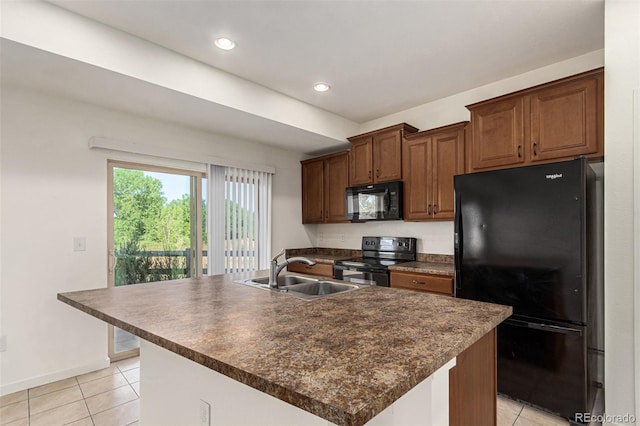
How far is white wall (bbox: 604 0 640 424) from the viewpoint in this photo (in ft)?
5.96

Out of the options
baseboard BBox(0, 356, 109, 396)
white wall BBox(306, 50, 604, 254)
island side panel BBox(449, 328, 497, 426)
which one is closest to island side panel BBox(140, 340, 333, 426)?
island side panel BBox(449, 328, 497, 426)

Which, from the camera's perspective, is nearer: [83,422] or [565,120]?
[83,422]

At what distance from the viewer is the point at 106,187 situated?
3059 millimetres

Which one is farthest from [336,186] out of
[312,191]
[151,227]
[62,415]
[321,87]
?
[62,415]

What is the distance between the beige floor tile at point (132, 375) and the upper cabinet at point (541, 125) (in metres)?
3.43

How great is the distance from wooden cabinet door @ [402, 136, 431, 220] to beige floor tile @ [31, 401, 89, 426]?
3173 mm

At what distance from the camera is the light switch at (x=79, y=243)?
286 centimetres

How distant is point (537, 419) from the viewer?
2.15 metres

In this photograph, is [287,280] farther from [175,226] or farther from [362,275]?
[175,226]

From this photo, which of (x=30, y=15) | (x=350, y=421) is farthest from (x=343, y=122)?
(x=350, y=421)

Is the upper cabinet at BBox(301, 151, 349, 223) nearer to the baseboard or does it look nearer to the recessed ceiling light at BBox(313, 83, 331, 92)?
the recessed ceiling light at BBox(313, 83, 331, 92)

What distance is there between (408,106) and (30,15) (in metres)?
3.25

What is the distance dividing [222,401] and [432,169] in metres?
2.79

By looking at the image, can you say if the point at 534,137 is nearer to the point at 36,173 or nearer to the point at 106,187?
the point at 106,187
